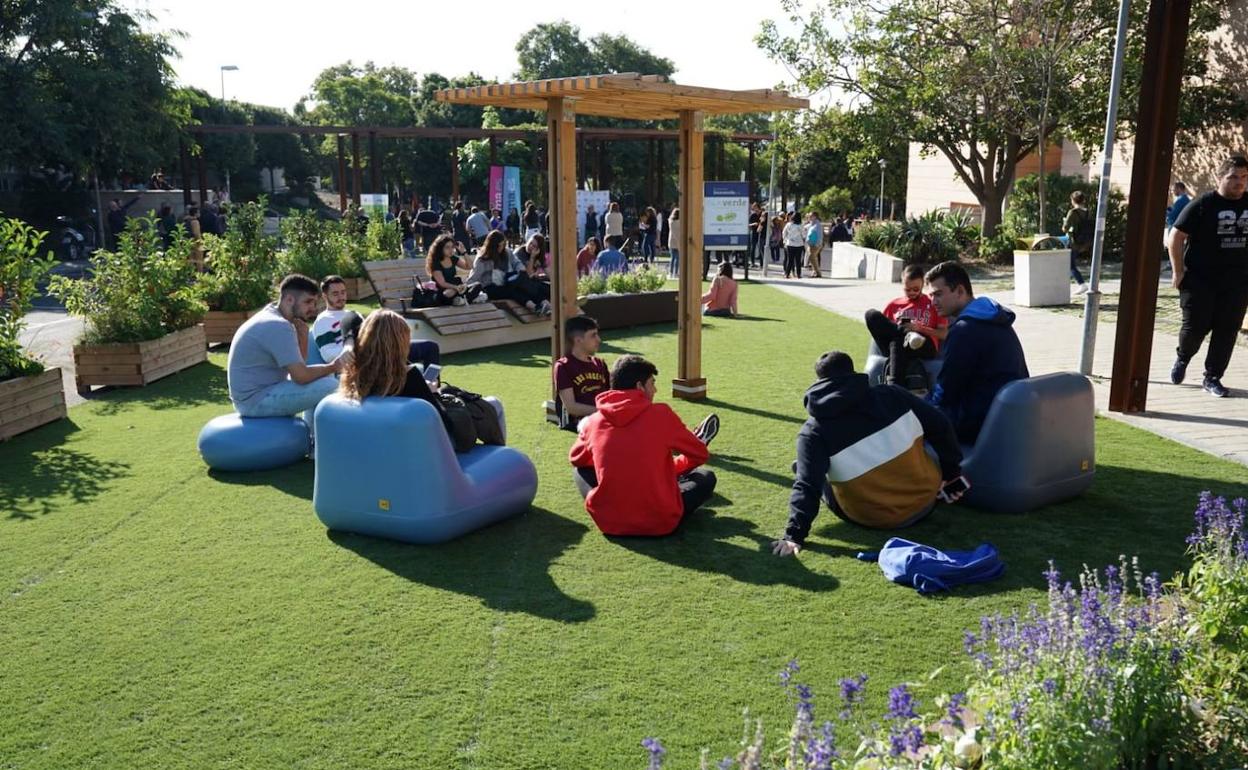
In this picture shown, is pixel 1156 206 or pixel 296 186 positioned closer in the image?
pixel 1156 206

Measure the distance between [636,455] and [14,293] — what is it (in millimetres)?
6400

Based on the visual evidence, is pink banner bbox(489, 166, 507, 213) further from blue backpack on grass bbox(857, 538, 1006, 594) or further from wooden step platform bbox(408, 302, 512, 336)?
blue backpack on grass bbox(857, 538, 1006, 594)

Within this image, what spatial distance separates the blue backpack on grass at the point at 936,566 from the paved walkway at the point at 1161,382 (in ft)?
10.6

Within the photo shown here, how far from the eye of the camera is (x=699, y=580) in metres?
5.39

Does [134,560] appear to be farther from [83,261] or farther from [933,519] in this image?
[83,261]

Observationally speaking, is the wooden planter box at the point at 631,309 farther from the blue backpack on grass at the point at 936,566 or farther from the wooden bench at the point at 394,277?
the blue backpack on grass at the point at 936,566

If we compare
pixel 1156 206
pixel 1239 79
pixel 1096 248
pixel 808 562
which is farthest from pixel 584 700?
pixel 1239 79

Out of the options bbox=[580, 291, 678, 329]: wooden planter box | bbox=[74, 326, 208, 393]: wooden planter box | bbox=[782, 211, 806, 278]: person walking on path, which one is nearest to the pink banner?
bbox=[782, 211, 806, 278]: person walking on path

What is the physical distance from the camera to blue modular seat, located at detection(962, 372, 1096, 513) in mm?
6156

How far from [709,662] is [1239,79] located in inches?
915

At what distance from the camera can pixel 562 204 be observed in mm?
8617

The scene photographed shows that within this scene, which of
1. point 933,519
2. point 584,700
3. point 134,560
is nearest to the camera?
point 584,700

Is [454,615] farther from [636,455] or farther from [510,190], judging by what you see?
[510,190]

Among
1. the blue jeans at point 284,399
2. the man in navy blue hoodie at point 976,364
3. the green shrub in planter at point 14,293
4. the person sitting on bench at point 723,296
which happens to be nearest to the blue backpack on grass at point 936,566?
the man in navy blue hoodie at point 976,364
